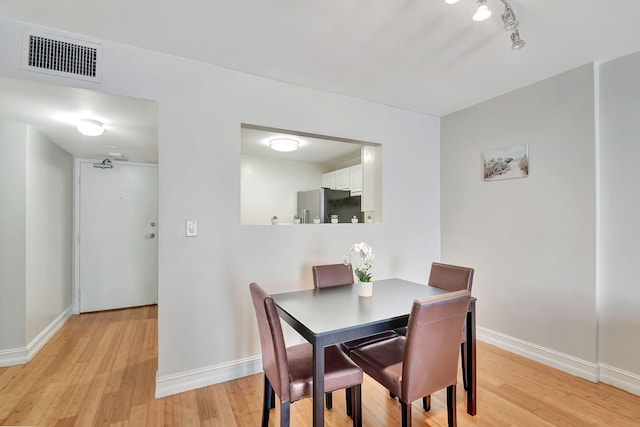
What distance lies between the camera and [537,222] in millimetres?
2680

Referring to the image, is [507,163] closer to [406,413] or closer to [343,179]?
[343,179]

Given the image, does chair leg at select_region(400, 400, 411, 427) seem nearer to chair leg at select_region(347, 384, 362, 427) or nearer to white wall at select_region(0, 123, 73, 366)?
chair leg at select_region(347, 384, 362, 427)

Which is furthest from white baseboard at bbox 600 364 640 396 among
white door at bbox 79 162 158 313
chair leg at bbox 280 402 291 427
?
white door at bbox 79 162 158 313

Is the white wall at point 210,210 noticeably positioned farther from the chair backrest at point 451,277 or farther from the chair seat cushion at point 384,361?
the chair seat cushion at point 384,361

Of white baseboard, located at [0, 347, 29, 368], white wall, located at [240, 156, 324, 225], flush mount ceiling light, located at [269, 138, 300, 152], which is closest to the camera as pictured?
white baseboard, located at [0, 347, 29, 368]

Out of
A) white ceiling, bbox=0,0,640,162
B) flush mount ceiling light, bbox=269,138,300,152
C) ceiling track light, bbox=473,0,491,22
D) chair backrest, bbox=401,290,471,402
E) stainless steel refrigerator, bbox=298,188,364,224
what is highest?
white ceiling, bbox=0,0,640,162

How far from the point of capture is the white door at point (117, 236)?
389cm

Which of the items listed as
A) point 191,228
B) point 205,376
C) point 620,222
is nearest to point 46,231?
point 191,228

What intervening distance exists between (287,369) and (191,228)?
1297 mm

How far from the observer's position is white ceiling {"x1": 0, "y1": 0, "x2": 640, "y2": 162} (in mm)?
1698

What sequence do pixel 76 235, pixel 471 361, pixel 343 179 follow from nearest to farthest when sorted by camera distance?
pixel 471 361
pixel 76 235
pixel 343 179

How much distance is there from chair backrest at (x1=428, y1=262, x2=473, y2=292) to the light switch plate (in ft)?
6.36

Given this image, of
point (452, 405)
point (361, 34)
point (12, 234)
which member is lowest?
point (452, 405)

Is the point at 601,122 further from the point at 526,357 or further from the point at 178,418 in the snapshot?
the point at 178,418
